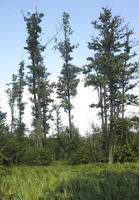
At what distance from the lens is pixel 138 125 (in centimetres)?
1345

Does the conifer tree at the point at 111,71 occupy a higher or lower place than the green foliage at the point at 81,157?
higher

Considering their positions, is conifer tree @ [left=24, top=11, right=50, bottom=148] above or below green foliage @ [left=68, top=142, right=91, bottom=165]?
above

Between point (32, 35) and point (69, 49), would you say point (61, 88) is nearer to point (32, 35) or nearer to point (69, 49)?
point (69, 49)

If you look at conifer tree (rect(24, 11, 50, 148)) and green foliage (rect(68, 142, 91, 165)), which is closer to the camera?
green foliage (rect(68, 142, 91, 165))

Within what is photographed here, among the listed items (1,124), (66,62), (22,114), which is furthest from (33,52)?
(22,114)

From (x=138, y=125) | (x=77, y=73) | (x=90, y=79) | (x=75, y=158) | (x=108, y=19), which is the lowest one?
(x=75, y=158)

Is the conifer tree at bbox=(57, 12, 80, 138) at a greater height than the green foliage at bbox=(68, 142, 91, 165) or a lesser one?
greater

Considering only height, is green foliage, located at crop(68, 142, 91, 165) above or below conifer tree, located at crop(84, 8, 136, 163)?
below

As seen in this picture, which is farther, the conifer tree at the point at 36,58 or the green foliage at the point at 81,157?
the conifer tree at the point at 36,58

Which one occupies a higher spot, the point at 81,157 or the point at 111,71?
the point at 111,71

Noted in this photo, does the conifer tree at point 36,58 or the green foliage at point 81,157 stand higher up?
the conifer tree at point 36,58

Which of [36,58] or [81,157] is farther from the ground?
[36,58]

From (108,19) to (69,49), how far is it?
8619 millimetres

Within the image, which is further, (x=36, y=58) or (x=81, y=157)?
(x=36, y=58)
